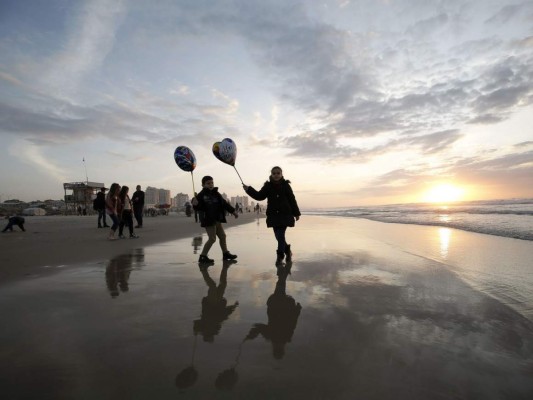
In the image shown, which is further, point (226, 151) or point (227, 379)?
point (226, 151)

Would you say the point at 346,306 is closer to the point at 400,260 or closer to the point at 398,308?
the point at 398,308

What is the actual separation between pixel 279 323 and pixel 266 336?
318 millimetres

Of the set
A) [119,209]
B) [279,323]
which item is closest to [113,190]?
[119,209]

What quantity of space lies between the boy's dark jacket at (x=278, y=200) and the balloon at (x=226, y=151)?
1.72 meters

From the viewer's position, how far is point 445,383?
74.4 inches

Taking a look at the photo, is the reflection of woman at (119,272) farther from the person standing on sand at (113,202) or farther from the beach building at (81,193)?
the beach building at (81,193)

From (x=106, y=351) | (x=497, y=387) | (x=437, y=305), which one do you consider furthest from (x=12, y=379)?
(x=437, y=305)

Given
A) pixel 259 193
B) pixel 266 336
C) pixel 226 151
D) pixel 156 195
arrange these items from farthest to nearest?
1. pixel 156 195
2. pixel 226 151
3. pixel 259 193
4. pixel 266 336

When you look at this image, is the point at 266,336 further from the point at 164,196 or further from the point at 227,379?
the point at 164,196

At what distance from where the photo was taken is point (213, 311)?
3.21 metres

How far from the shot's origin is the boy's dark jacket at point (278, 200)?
6.37 m

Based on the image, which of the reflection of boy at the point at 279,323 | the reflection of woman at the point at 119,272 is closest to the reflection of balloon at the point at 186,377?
the reflection of boy at the point at 279,323

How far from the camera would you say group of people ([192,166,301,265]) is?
6.34 m

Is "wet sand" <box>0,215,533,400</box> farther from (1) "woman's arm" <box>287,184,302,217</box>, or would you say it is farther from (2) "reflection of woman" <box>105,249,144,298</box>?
(1) "woman's arm" <box>287,184,302,217</box>
